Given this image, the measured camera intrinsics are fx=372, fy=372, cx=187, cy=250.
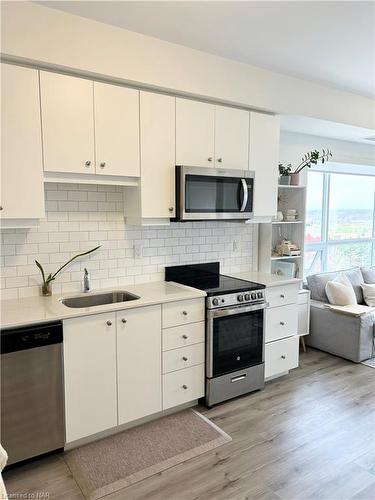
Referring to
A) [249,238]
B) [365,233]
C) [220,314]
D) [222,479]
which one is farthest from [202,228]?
[365,233]

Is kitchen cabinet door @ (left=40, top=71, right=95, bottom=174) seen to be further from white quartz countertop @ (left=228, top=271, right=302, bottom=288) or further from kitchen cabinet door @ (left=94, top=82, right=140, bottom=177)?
white quartz countertop @ (left=228, top=271, right=302, bottom=288)

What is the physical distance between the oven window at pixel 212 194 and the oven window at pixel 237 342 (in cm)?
90

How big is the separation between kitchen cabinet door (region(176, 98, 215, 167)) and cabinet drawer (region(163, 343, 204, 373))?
1455 mm

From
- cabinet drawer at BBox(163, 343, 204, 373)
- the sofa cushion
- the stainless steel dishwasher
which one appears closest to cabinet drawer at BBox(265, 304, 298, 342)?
cabinet drawer at BBox(163, 343, 204, 373)

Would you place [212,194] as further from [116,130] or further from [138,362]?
[138,362]

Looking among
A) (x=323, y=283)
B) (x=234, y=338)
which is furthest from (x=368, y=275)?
(x=234, y=338)

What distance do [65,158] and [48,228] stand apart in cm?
60

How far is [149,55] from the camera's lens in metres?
2.64

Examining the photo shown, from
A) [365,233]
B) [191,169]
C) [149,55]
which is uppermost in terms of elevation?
[149,55]

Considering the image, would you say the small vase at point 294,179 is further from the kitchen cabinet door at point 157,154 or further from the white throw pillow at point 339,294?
the kitchen cabinet door at point 157,154

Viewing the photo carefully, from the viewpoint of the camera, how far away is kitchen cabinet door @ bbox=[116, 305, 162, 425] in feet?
8.39

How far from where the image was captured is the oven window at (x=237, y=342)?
2.97 m

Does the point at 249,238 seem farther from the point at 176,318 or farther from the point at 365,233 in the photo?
the point at 365,233

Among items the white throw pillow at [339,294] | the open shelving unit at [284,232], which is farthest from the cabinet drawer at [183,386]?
the white throw pillow at [339,294]
